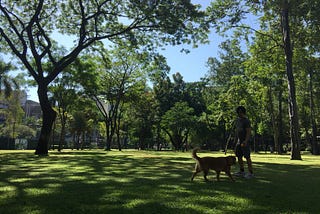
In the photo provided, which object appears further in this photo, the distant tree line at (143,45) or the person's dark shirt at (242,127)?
the distant tree line at (143,45)

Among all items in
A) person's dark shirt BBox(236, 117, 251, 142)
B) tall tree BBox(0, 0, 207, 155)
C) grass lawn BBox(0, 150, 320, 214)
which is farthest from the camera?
tall tree BBox(0, 0, 207, 155)

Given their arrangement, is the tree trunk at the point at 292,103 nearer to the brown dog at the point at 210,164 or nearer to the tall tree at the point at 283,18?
the tall tree at the point at 283,18

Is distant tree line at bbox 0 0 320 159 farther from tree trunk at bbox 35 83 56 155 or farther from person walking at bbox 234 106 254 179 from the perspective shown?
person walking at bbox 234 106 254 179

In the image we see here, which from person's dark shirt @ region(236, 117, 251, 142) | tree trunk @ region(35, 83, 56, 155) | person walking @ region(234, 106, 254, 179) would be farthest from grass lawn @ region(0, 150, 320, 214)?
tree trunk @ region(35, 83, 56, 155)

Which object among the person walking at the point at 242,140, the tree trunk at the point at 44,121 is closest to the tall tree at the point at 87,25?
the tree trunk at the point at 44,121

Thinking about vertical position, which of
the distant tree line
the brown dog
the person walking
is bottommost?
the brown dog

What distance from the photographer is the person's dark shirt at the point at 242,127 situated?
8004 mm

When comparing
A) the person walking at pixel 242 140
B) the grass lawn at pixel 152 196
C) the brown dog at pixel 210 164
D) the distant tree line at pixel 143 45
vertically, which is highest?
the distant tree line at pixel 143 45

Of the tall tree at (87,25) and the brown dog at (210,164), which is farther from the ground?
the tall tree at (87,25)

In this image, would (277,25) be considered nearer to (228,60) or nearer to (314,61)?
(314,61)

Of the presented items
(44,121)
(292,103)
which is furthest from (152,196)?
(292,103)

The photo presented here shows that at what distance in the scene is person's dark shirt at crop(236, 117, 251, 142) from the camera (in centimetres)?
800

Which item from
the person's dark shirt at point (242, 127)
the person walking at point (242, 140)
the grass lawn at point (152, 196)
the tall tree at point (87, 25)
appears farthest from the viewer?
the tall tree at point (87, 25)

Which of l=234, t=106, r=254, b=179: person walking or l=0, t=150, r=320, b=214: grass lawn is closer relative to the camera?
l=0, t=150, r=320, b=214: grass lawn
